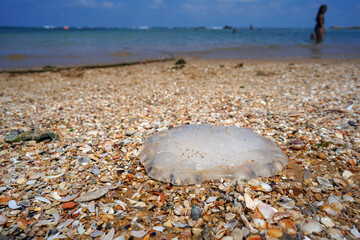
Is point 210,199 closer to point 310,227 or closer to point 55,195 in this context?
point 310,227

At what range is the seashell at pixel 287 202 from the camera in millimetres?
2277

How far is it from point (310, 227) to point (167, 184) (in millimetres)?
1522

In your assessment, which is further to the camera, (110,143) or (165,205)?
(110,143)

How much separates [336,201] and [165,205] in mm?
1828

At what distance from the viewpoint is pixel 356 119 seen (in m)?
4.18

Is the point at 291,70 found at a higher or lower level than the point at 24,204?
higher

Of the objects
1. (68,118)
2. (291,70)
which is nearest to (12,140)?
(68,118)

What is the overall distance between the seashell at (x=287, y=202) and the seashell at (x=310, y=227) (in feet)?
0.77

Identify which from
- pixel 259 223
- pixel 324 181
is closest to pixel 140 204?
pixel 259 223

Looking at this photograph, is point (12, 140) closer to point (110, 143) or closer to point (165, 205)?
point (110, 143)

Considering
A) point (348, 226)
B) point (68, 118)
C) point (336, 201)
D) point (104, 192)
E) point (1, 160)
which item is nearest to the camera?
point (348, 226)

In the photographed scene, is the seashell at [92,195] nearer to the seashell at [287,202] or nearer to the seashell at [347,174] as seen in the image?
the seashell at [287,202]

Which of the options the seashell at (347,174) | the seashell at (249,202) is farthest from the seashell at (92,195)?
the seashell at (347,174)

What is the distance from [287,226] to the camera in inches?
79.7
